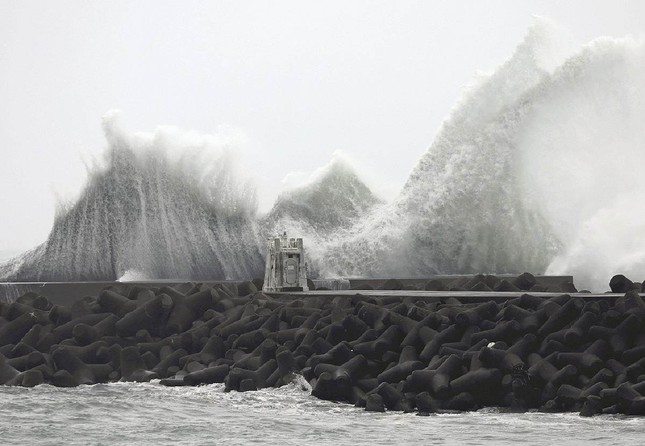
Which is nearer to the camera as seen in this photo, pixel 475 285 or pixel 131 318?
pixel 131 318

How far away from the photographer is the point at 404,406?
10719 mm

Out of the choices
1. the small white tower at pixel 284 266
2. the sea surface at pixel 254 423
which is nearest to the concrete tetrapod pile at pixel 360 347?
the sea surface at pixel 254 423

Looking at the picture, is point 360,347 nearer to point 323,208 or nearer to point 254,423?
point 254,423

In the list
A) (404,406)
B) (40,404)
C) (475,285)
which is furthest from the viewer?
(475,285)

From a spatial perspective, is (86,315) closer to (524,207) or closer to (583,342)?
(583,342)

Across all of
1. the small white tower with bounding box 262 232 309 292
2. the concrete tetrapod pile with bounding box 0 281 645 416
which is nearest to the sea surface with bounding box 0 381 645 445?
the concrete tetrapod pile with bounding box 0 281 645 416

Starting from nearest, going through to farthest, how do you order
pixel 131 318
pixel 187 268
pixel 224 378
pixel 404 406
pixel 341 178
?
pixel 404 406, pixel 224 378, pixel 131 318, pixel 187 268, pixel 341 178

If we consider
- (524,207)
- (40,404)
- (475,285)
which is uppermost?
(524,207)

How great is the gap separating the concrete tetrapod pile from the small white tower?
889mm

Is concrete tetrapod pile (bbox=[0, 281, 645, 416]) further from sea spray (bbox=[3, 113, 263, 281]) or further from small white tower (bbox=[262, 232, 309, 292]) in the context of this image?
sea spray (bbox=[3, 113, 263, 281])

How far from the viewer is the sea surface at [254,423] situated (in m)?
9.62

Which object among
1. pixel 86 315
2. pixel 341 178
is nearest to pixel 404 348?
pixel 86 315

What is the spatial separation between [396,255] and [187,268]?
15.2 ft

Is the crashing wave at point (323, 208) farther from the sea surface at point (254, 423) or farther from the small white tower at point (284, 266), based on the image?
the sea surface at point (254, 423)
